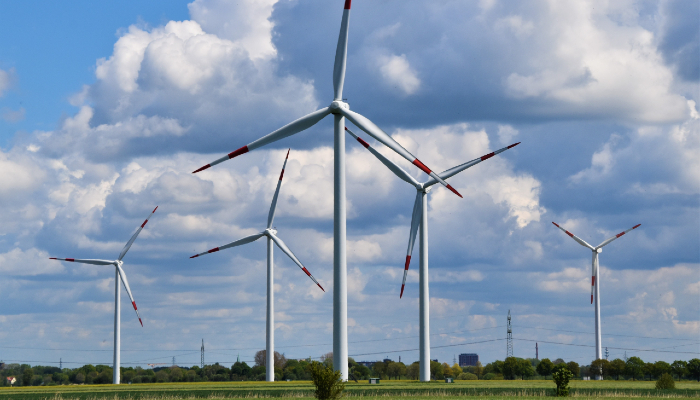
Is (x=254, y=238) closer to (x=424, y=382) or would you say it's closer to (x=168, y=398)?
(x=424, y=382)

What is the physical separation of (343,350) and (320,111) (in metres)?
22.7

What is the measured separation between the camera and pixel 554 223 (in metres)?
174

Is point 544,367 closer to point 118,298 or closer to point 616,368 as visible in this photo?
Answer: point 616,368

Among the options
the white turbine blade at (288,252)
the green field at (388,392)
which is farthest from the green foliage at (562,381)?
the white turbine blade at (288,252)

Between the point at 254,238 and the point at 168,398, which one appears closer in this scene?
the point at 168,398

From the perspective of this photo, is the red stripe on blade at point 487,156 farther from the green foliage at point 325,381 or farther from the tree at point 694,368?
the tree at point 694,368

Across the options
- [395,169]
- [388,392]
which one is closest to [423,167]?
[388,392]

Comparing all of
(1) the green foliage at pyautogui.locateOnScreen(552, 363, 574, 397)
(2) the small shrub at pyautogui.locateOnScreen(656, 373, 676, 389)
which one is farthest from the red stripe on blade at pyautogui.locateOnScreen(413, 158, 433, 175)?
(2) the small shrub at pyautogui.locateOnScreen(656, 373, 676, 389)

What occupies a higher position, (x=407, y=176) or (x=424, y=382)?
(x=407, y=176)

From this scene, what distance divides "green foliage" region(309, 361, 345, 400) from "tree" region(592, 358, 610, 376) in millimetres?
120471

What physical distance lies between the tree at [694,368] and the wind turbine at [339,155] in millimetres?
127128

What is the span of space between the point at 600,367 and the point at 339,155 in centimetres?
11888

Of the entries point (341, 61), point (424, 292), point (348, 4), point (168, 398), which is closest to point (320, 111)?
point (341, 61)

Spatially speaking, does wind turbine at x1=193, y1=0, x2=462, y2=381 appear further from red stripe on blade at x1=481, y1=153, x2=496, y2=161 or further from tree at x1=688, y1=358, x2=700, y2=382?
tree at x1=688, y1=358, x2=700, y2=382
